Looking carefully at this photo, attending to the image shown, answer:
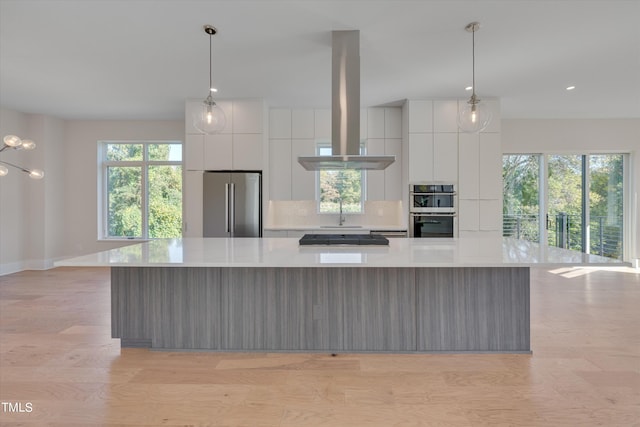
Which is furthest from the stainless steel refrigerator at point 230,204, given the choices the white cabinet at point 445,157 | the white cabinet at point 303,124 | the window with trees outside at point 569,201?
the window with trees outside at point 569,201

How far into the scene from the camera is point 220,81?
434cm

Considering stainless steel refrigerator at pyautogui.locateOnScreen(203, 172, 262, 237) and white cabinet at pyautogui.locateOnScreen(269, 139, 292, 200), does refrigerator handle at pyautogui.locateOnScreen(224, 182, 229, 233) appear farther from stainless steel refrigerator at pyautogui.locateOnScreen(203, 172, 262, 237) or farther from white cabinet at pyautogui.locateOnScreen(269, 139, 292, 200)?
white cabinet at pyautogui.locateOnScreen(269, 139, 292, 200)

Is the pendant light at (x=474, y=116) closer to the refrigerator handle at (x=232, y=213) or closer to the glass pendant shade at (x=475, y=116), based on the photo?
the glass pendant shade at (x=475, y=116)

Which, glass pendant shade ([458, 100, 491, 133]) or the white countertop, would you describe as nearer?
the white countertop

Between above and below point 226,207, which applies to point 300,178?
above

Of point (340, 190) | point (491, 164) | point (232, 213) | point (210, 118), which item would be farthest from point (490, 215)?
point (210, 118)

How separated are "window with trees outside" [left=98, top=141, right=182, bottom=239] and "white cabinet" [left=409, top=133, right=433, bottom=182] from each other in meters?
4.22

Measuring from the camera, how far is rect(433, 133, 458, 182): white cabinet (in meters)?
5.06

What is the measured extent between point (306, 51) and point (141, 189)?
179 inches

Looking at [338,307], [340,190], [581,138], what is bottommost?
[338,307]

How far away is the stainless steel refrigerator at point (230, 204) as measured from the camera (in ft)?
16.4

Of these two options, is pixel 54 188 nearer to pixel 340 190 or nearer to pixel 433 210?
pixel 340 190

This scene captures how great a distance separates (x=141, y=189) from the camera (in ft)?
21.1

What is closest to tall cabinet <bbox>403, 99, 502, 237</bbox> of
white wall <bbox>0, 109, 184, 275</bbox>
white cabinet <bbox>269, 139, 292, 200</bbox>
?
A: white cabinet <bbox>269, 139, 292, 200</bbox>
